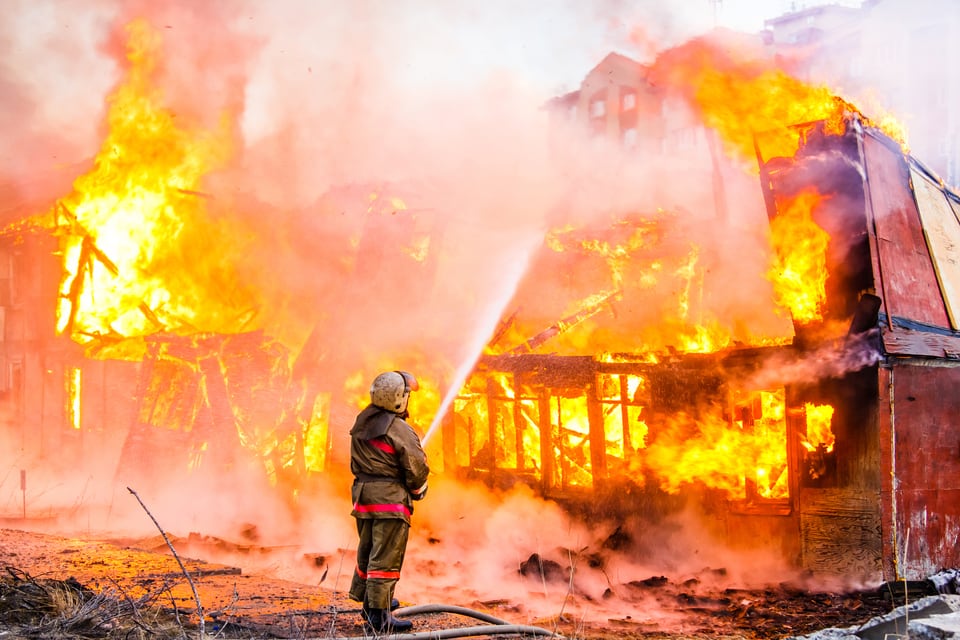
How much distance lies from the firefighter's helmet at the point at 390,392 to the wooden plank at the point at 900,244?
5369 mm

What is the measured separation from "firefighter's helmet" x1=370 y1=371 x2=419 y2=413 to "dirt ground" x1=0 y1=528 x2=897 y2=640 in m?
1.50

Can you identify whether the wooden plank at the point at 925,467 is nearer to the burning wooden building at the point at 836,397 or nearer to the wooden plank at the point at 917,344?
Answer: the burning wooden building at the point at 836,397

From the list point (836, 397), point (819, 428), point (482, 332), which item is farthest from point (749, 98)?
point (482, 332)

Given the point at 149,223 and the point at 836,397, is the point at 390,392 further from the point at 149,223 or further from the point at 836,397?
the point at 149,223

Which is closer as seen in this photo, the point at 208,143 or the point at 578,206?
the point at 578,206

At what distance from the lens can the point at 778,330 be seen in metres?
10.4

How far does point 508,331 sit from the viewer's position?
12555 millimetres

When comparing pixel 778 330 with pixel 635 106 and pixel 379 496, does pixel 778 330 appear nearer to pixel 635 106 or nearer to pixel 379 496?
pixel 379 496

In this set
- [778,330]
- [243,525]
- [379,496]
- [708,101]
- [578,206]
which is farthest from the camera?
[578,206]

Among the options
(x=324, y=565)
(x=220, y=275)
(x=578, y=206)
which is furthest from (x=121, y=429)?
(x=578, y=206)

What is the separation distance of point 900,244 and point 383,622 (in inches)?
277

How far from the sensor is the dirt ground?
17.3ft

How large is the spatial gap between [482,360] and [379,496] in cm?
630

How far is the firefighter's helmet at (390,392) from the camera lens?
5.85 metres
